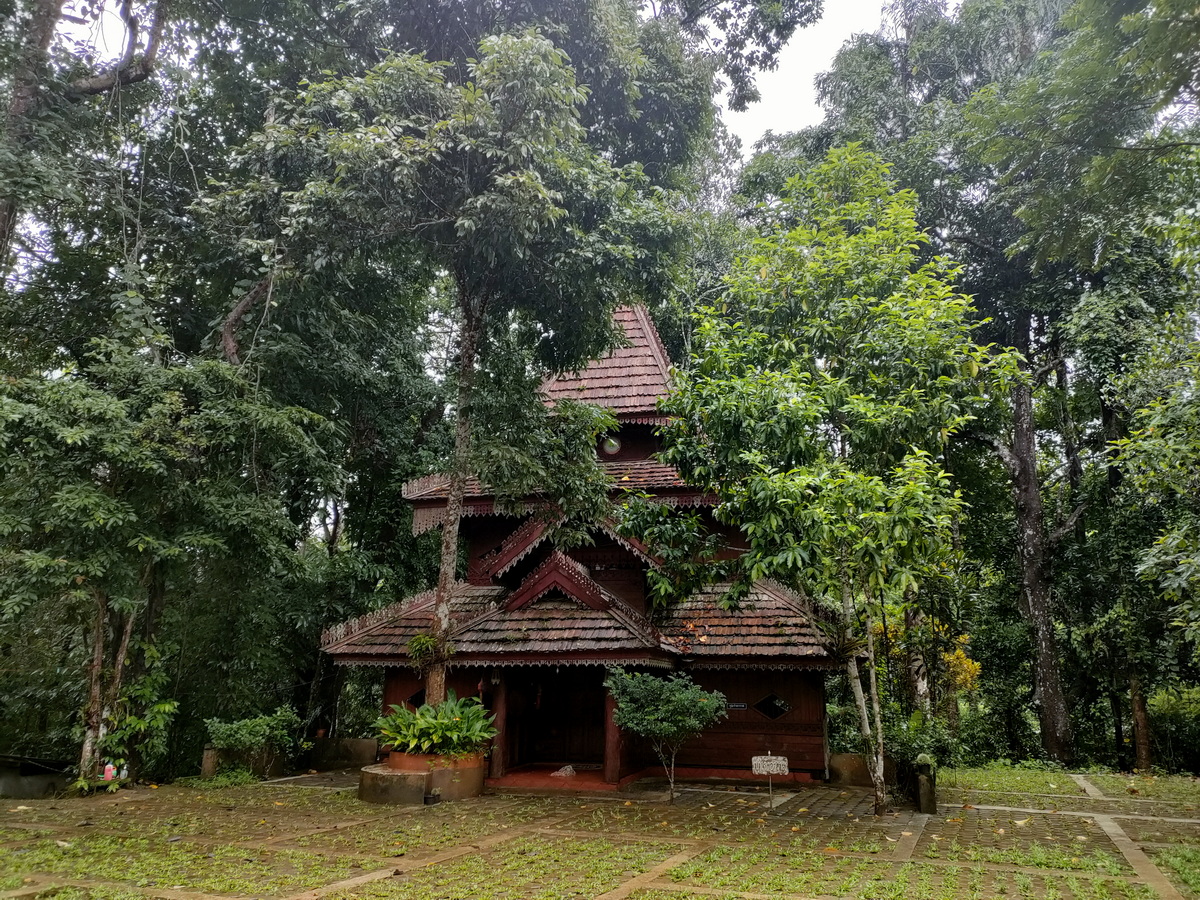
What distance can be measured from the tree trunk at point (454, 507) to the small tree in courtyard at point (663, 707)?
2.34m

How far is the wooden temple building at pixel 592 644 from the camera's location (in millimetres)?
10938

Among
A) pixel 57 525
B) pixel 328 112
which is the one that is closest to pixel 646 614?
pixel 57 525

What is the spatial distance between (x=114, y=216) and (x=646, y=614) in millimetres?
10658

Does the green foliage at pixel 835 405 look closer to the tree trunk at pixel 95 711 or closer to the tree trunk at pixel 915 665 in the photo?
the tree trunk at pixel 915 665

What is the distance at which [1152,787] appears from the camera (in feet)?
43.2

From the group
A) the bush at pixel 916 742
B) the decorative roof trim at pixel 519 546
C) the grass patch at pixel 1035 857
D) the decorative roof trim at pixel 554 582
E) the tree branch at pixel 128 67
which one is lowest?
the grass patch at pixel 1035 857

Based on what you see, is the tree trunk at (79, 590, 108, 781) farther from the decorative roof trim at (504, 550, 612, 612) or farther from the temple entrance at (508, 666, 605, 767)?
the temple entrance at (508, 666, 605, 767)

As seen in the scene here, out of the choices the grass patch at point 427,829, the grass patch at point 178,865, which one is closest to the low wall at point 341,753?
the grass patch at point 427,829

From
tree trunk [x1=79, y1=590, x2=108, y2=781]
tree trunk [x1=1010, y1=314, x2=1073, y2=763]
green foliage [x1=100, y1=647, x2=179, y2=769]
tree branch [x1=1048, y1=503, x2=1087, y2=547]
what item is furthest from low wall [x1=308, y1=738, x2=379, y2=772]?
tree branch [x1=1048, y1=503, x2=1087, y2=547]

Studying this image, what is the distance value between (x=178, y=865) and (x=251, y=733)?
6.29 metres

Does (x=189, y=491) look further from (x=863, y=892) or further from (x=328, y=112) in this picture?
(x=863, y=892)

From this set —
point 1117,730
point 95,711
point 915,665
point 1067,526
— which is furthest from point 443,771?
point 1117,730

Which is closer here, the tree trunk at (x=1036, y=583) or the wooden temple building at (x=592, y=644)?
the wooden temple building at (x=592, y=644)

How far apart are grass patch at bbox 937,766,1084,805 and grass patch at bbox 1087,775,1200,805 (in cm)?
51
